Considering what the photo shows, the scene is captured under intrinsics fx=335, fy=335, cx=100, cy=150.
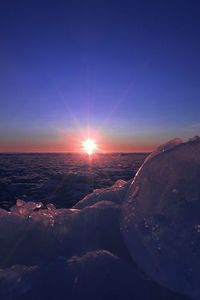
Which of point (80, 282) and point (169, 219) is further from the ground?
point (169, 219)

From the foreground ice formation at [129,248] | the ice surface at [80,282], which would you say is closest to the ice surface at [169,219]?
the foreground ice formation at [129,248]

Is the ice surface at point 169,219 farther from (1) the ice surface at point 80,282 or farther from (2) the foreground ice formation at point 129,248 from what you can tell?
(1) the ice surface at point 80,282

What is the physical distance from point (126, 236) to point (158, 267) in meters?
0.52

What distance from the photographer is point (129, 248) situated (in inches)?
130

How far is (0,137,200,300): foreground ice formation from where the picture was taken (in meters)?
2.81

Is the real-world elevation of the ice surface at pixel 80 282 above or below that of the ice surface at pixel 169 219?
below

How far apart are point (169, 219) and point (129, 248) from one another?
23.3 inches

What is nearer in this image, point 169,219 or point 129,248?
point 169,219

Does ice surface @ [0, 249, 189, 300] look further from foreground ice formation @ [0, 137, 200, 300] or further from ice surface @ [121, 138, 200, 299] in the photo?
ice surface @ [121, 138, 200, 299]

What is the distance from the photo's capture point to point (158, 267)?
2953mm

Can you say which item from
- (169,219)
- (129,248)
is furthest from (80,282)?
(169,219)

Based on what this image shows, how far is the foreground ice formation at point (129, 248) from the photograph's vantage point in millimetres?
2814

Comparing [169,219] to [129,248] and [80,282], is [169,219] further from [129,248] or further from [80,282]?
[80,282]

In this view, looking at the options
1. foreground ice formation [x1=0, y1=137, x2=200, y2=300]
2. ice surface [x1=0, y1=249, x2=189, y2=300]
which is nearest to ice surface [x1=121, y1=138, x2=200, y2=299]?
foreground ice formation [x1=0, y1=137, x2=200, y2=300]
